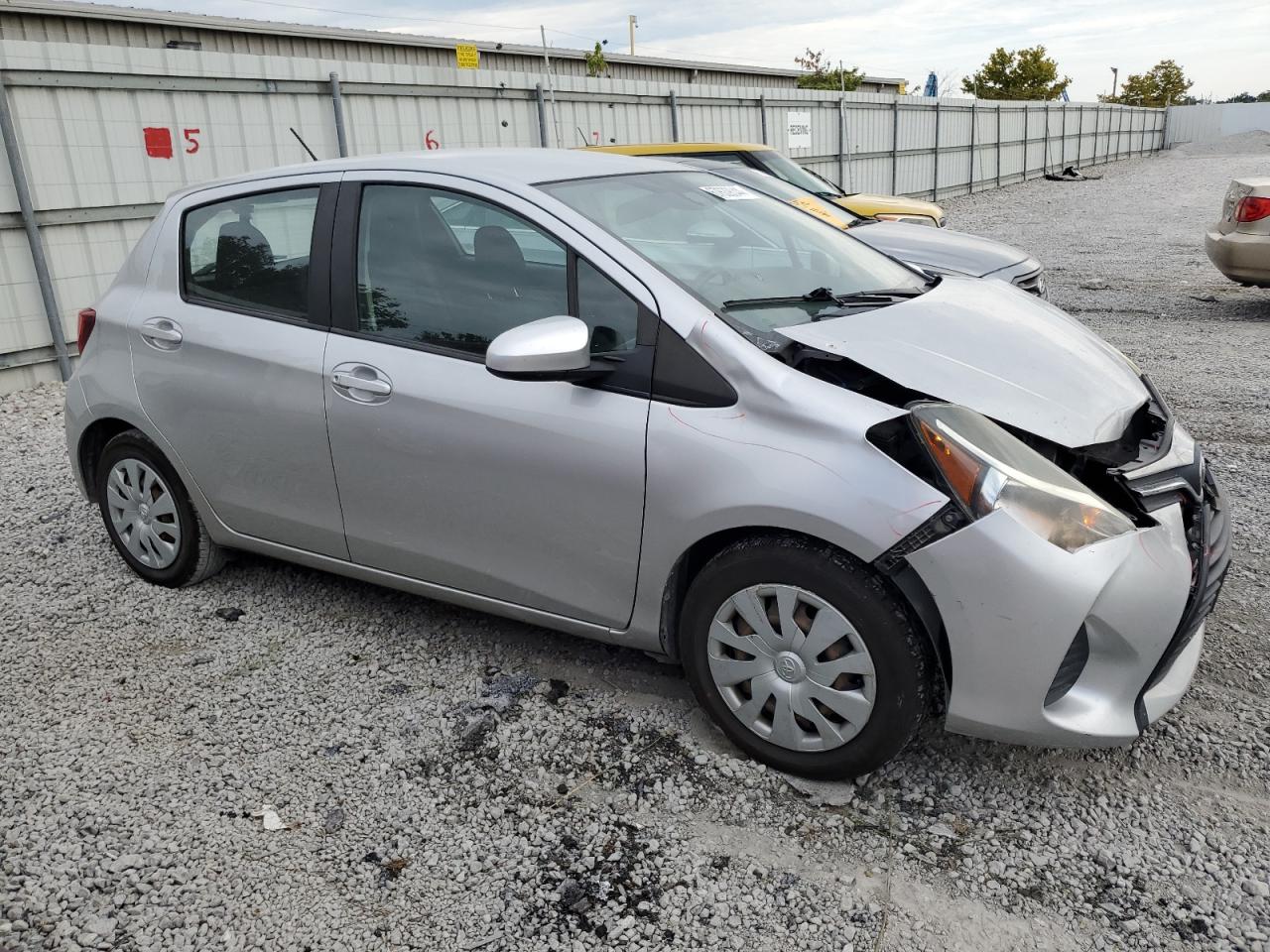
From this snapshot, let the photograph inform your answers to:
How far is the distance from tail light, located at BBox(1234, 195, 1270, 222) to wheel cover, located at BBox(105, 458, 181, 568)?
28.8ft

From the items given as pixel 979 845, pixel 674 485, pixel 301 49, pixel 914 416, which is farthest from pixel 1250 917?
pixel 301 49

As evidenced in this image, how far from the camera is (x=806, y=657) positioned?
2693 millimetres

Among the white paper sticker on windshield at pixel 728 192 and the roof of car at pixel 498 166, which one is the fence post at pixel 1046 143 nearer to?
the white paper sticker on windshield at pixel 728 192

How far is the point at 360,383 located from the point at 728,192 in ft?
5.05

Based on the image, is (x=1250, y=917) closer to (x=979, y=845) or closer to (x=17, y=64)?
(x=979, y=845)

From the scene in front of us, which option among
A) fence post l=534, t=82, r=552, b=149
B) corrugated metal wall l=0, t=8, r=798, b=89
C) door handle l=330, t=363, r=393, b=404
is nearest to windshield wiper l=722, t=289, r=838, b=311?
door handle l=330, t=363, r=393, b=404

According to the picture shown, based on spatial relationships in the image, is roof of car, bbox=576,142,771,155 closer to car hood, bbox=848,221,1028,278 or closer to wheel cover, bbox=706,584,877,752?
car hood, bbox=848,221,1028,278

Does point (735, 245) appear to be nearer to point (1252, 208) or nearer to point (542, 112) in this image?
point (1252, 208)

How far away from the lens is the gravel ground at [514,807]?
240cm

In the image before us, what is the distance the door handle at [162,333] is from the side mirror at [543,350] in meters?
1.66

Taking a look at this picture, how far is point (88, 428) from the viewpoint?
425cm

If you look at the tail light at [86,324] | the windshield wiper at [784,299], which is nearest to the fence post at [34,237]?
the tail light at [86,324]

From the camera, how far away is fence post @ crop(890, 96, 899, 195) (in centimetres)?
2338

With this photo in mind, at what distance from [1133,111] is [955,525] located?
186 feet
